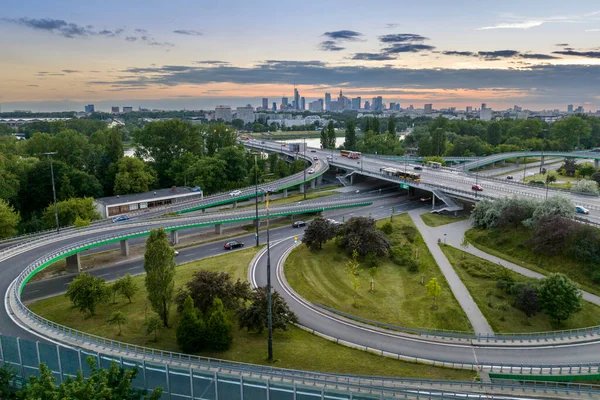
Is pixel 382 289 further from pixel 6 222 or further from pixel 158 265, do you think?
pixel 6 222

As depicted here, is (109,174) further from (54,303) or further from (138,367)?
(138,367)

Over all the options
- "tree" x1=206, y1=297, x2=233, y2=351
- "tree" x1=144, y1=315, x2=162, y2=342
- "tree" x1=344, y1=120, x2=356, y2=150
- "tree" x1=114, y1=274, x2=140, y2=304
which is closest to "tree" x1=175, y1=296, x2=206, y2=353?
"tree" x1=206, y1=297, x2=233, y2=351

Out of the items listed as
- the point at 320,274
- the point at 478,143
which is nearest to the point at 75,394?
the point at 320,274

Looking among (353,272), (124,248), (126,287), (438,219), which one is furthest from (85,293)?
(438,219)

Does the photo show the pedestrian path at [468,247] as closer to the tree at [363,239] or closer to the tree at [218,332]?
the tree at [363,239]

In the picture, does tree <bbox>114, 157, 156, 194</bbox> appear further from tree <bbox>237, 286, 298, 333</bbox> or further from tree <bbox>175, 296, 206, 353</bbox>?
tree <bbox>175, 296, 206, 353</bbox>

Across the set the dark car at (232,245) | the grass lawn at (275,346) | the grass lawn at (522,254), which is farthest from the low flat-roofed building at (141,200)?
the grass lawn at (522,254)
